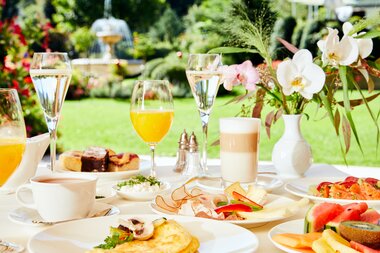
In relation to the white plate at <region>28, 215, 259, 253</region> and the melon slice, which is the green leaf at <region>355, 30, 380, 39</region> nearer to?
the melon slice

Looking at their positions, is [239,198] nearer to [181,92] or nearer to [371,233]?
[371,233]

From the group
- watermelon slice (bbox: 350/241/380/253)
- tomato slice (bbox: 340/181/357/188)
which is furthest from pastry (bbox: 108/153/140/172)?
watermelon slice (bbox: 350/241/380/253)

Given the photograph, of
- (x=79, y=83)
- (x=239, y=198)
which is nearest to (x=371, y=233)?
(x=239, y=198)

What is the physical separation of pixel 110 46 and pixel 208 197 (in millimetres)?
15665

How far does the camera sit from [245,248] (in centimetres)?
105

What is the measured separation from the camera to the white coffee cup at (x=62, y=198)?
127cm

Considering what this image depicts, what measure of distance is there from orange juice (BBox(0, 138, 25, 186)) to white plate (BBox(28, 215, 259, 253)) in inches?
10.1

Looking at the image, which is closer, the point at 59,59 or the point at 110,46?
the point at 59,59

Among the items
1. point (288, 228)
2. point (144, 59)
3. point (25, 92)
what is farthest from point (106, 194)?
point (144, 59)

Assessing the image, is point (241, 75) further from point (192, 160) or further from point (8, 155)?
point (8, 155)

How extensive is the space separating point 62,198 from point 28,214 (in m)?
0.13

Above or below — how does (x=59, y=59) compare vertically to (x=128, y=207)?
above

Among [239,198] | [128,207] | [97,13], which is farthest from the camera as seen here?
[97,13]

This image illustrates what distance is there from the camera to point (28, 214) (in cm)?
135
